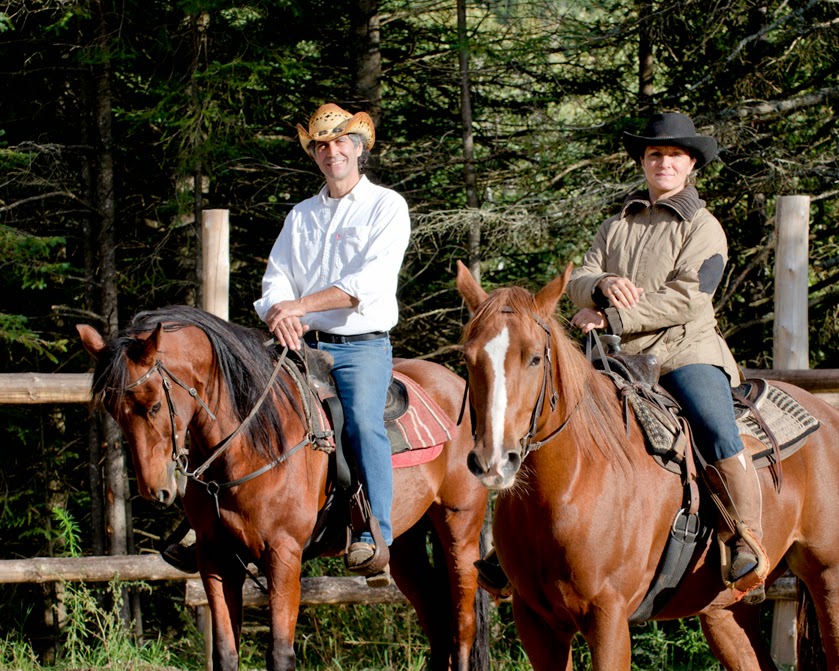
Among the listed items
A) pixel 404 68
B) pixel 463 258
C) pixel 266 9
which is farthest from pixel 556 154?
pixel 266 9

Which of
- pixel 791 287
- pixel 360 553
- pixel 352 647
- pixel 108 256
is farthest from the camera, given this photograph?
pixel 108 256

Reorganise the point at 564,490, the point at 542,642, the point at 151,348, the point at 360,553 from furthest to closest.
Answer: the point at 360,553 < the point at 151,348 < the point at 542,642 < the point at 564,490

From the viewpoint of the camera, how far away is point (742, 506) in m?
3.69

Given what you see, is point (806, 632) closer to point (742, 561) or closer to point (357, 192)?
point (742, 561)

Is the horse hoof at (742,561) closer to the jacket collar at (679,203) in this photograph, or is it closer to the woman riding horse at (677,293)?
the woman riding horse at (677,293)

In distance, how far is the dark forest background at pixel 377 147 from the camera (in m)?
8.73

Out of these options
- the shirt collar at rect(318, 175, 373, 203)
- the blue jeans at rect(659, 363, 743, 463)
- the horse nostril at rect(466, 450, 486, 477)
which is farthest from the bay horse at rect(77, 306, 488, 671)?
the blue jeans at rect(659, 363, 743, 463)

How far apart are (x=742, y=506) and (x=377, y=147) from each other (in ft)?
23.7

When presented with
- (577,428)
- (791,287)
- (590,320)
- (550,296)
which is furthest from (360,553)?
(791,287)

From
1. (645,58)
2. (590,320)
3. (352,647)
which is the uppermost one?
(645,58)

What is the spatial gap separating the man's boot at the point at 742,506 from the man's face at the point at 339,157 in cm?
221

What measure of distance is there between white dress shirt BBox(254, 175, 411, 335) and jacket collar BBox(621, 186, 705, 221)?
3.67 feet

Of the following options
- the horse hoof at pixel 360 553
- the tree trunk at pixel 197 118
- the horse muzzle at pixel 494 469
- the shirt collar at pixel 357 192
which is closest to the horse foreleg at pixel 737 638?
the horse hoof at pixel 360 553

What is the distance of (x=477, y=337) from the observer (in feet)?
10.1
